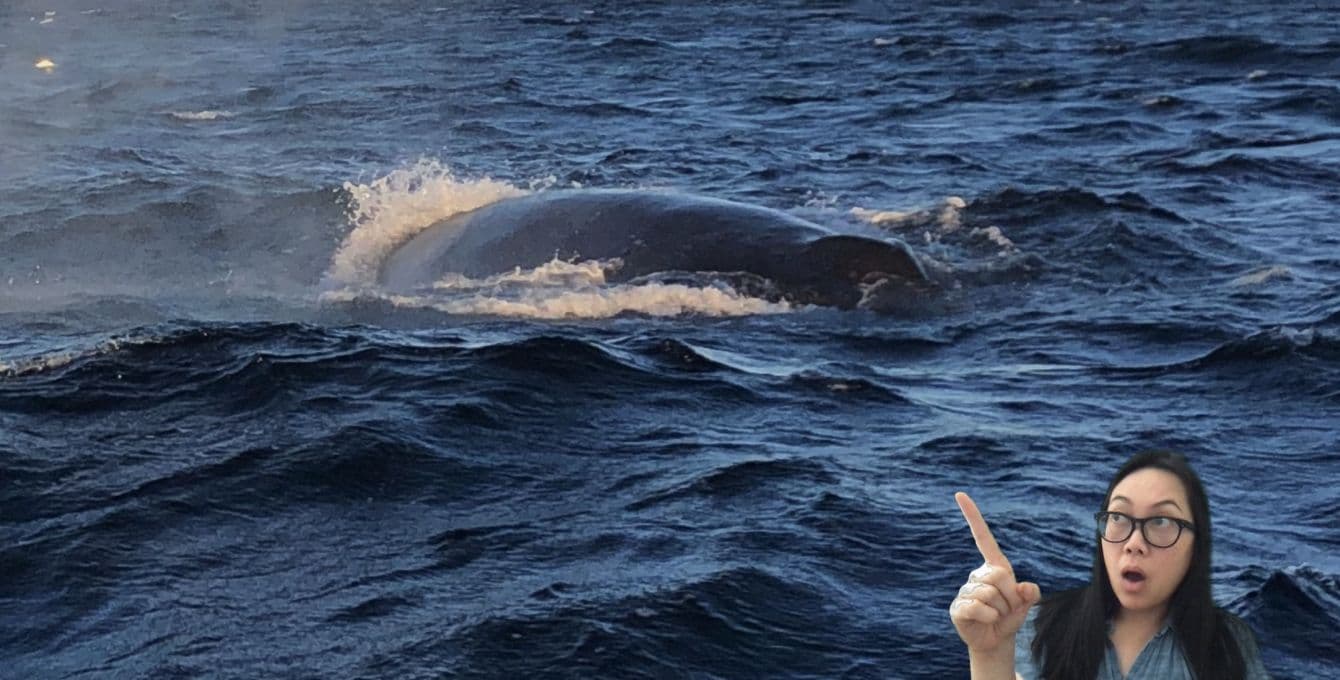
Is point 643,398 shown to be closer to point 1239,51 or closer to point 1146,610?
point 1146,610

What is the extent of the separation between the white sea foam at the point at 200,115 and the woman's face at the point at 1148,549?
76.1ft

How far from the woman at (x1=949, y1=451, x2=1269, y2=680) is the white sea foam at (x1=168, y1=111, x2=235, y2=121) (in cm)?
2312

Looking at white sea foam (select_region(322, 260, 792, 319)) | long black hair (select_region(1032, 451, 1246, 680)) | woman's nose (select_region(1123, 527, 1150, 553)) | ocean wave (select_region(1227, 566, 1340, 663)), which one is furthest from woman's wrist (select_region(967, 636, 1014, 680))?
white sea foam (select_region(322, 260, 792, 319))

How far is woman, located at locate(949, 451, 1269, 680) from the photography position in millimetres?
4238

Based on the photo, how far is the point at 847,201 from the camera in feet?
57.3

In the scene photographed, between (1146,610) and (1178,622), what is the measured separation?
76 millimetres

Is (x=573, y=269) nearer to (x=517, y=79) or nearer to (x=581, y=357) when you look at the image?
(x=581, y=357)

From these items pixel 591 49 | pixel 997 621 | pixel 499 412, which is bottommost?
pixel 591 49

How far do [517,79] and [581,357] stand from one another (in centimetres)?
1781

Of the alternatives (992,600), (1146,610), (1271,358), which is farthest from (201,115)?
(992,600)

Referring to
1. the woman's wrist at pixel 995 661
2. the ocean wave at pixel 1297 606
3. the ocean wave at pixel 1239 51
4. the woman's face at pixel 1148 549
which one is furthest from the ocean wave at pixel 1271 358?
the ocean wave at pixel 1239 51

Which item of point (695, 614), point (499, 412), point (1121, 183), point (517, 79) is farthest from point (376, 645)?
point (517, 79)

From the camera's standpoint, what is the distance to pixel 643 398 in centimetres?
1073

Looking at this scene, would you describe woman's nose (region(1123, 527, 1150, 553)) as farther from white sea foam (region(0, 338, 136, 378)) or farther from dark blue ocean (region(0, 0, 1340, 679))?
white sea foam (region(0, 338, 136, 378))
